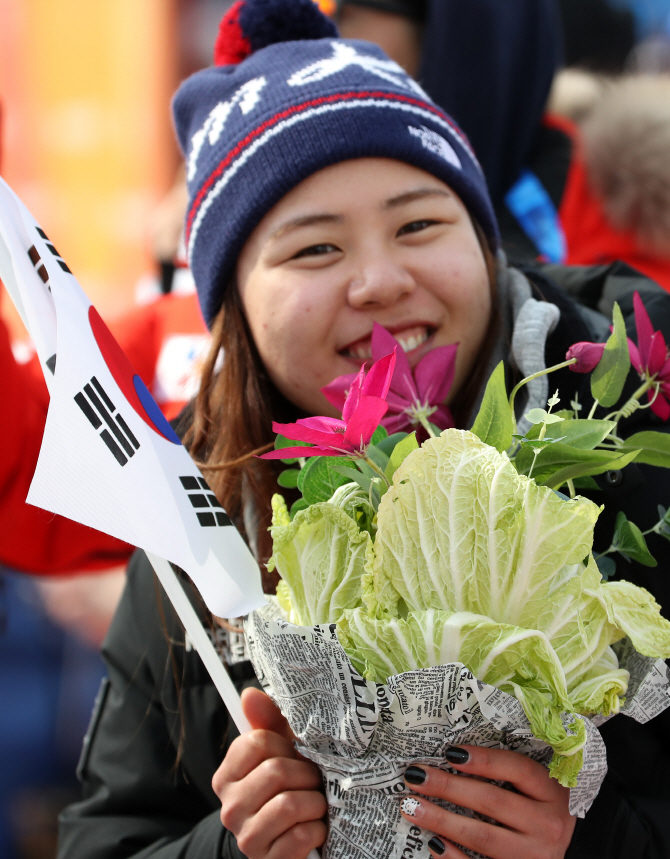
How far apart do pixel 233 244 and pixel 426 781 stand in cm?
89

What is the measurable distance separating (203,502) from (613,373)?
0.46 metres

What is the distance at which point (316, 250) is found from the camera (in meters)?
1.29

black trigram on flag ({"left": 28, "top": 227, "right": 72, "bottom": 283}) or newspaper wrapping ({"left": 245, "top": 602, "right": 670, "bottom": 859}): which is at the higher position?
black trigram on flag ({"left": 28, "top": 227, "right": 72, "bottom": 283})

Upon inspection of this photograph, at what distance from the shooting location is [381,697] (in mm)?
744

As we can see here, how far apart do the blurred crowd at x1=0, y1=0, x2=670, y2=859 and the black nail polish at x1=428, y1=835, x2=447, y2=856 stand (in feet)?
4.47

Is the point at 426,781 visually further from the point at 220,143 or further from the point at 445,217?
the point at 220,143

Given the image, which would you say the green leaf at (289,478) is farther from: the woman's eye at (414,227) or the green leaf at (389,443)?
the woman's eye at (414,227)

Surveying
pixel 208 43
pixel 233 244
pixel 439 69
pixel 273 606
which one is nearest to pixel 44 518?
pixel 233 244

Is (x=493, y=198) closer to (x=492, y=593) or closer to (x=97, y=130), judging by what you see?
(x=492, y=593)

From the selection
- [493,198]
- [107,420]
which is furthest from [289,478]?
[493,198]

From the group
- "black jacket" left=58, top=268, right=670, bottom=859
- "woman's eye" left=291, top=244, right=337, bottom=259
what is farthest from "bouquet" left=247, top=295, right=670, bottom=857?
"woman's eye" left=291, top=244, right=337, bottom=259

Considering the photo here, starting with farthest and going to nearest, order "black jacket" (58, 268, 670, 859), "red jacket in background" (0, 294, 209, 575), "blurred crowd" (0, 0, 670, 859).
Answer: "blurred crowd" (0, 0, 670, 859), "red jacket in background" (0, 294, 209, 575), "black jacket" (58, 268, 670, 859)

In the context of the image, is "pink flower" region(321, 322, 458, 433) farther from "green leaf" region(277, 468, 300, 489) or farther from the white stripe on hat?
the white stripe on hat

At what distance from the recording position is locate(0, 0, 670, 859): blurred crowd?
2.20 metres
